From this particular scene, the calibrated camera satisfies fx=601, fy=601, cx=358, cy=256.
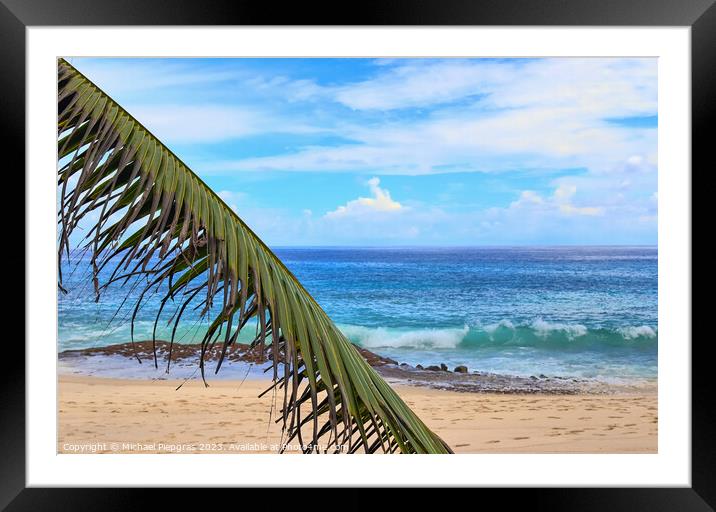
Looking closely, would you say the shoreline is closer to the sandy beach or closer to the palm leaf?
the sandy beach

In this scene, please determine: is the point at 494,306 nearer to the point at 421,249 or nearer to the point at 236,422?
the point at 421,249

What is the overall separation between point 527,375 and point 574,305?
3.06ft

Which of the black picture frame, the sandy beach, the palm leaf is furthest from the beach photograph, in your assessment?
the palm leaf

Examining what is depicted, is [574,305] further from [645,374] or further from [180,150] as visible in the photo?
[180,150]

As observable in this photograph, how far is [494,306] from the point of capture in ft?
21.8

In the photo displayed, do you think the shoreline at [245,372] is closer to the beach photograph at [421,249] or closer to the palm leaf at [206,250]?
the beach photograph at [421,249]

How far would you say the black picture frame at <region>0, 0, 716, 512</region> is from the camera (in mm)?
1709

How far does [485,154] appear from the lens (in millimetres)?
6027

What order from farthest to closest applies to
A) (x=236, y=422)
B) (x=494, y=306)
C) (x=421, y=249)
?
(x=494, y=306)
(x=421, y=249)
(x=236, y=422)

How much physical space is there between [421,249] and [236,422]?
9.61 ft

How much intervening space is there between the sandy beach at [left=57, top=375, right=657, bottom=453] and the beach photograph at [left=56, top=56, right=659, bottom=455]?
19 mm
